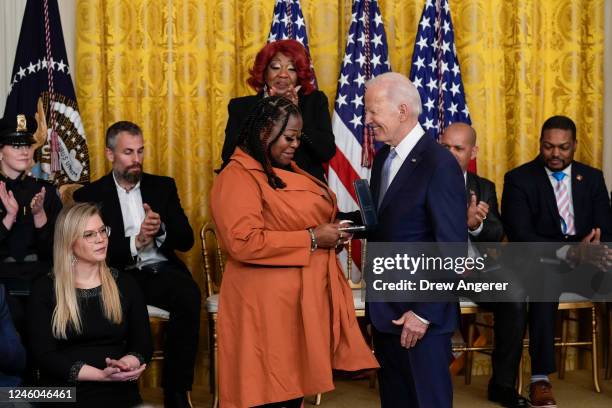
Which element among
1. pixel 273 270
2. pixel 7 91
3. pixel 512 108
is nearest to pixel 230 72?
pixel 7 91

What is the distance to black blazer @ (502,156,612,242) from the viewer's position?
569 centimetres

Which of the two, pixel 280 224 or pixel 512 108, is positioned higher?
pixel 512 108

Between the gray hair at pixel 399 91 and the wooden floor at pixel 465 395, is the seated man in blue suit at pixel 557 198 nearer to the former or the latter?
the wooden floor at pixel 465 395

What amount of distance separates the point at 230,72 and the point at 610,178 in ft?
9.42

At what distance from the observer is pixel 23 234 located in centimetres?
480

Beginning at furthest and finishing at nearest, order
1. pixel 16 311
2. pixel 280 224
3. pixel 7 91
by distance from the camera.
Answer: pixel 7 91, pixel 16 311, pixel 280 224

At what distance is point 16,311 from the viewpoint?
432 centimetres

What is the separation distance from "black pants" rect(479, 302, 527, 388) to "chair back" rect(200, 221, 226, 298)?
1782mm

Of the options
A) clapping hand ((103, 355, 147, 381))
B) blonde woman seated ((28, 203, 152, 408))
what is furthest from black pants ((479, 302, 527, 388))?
clapping hand ((103, 355, 147, 381))

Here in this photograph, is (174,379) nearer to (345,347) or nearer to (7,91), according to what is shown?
(345,347)

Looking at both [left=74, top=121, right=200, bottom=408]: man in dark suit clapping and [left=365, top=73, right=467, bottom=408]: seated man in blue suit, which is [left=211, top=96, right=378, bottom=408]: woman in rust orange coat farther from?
[left=74, top=121, right=200, bottom=408]: man in dark suit clapping

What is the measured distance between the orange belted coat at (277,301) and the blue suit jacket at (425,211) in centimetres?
27

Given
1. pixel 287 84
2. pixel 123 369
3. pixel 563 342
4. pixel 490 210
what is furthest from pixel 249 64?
pixel 123 369

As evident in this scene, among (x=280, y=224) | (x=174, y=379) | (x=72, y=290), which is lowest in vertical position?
(x=174, y=379)
